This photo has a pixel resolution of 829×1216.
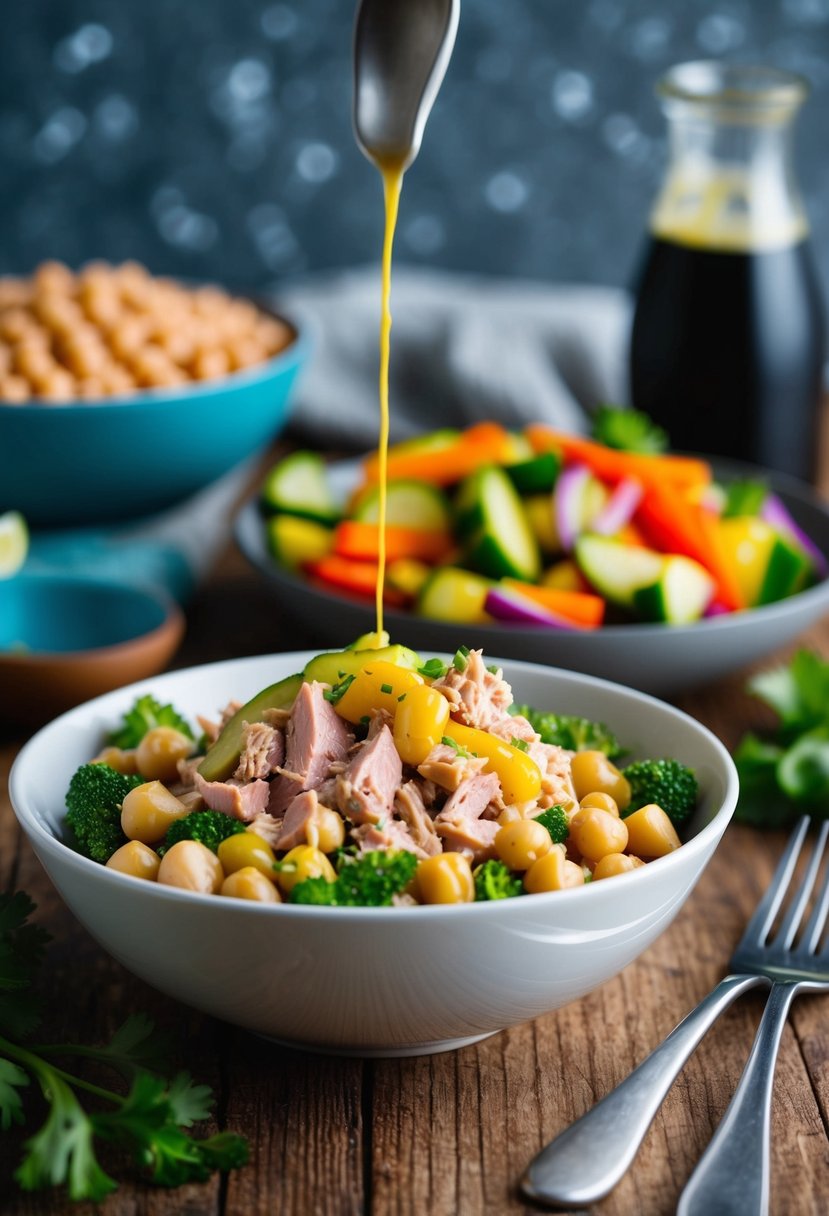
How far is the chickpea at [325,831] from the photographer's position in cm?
152

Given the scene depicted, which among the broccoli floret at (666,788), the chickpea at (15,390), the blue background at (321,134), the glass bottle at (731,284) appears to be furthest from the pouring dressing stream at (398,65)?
the blue background at (321,134)

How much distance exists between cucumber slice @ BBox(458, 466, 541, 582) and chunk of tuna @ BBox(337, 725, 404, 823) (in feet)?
3.37

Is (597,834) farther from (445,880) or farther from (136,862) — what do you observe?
(136,862)

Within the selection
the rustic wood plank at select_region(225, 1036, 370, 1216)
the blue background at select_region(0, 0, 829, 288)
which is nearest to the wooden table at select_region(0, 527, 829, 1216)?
the rustic wood plank at select_region(225, 1036, 370, 1216)

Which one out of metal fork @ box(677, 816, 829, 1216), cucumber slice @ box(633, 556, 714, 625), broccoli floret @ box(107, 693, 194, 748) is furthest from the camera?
cucumber slice @ box(633, 556, 714, 625)

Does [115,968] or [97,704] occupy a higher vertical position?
[97,704]

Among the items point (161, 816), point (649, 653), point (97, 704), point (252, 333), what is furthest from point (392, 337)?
point (161, 816)

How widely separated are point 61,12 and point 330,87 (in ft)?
3.16

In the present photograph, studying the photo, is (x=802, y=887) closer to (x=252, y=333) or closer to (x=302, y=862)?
(x=302, y=862)

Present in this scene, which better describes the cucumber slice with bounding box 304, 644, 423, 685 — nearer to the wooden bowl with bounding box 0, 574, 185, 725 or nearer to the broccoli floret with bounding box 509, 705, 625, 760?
the broccoli floret with bounding box 509, 705, 625, 760

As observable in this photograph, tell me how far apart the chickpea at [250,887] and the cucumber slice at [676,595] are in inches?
47.5

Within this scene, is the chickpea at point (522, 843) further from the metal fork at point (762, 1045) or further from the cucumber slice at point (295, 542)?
the cucumber slice at point (295, 542)

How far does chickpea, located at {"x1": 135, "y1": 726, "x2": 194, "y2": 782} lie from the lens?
181 cm

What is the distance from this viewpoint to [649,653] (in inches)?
96.0
